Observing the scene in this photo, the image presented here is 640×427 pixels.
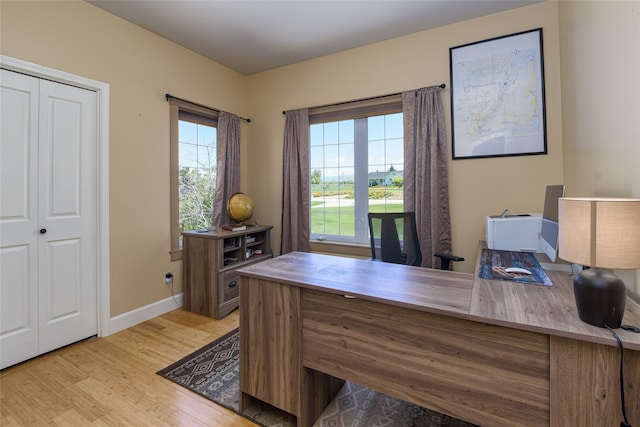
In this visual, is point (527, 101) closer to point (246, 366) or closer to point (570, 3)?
point (570, 3)

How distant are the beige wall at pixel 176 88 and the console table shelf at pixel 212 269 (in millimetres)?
252

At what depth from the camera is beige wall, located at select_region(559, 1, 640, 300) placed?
1.30 meters

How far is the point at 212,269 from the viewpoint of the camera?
2.97 metres

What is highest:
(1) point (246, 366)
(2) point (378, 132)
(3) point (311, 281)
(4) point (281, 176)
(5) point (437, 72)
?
(5) point (437, 72)

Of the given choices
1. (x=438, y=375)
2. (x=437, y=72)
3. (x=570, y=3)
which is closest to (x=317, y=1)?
(x=437, y=72)

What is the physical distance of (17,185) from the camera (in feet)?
7.02

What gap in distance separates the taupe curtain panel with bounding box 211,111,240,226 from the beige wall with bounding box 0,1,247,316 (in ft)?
1.60

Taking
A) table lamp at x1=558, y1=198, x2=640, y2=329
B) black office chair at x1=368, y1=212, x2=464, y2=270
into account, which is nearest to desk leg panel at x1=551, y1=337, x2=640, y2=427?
table lamp at x1=558, y1=198, x2=640, y2=329

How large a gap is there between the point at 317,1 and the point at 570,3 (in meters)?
1.95

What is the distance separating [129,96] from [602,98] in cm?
365

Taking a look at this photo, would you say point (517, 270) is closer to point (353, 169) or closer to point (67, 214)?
point (353, 169)

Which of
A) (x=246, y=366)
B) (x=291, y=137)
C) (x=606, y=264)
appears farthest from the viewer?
(x=291, y=137)

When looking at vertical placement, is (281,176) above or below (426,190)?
above

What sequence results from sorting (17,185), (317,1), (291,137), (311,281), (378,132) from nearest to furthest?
1. (311,281)
2. (17,185)
3. (317,1)
4. (378,132)
5. (291,137)
